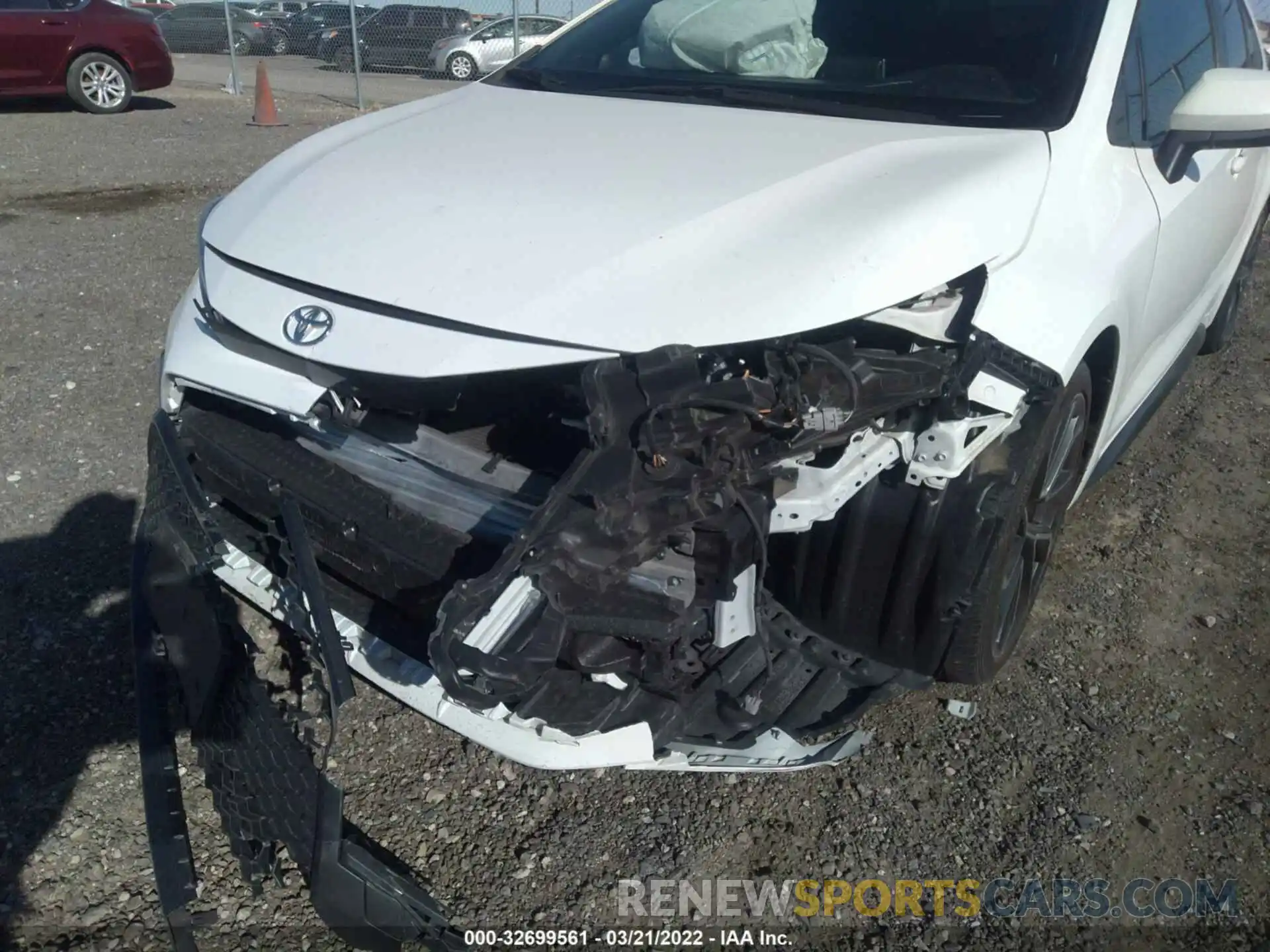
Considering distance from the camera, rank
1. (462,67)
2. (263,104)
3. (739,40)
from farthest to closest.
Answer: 1. (462,67)
2. (263,104)
3. (739,40)

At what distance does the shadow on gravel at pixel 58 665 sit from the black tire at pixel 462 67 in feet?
49.0

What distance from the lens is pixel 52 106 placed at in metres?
12.5

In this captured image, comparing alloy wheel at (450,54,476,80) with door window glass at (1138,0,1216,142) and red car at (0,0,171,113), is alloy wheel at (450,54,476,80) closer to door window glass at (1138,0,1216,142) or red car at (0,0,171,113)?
red car at (0,0,171,113)

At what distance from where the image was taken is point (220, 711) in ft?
6.59

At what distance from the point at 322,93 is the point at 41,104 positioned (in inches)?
149

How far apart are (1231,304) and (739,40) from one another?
290 cm

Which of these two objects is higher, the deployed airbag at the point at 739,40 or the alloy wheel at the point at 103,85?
the deployed airbag at the point at 739,40

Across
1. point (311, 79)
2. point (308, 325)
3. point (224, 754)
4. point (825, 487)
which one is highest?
point (308, 325)

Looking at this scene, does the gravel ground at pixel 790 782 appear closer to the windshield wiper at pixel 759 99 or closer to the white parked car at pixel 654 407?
the white parked car at pixel 654 407

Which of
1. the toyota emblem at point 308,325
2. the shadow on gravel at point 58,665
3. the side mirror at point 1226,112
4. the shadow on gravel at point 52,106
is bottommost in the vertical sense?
the shadow on gravel at point 52,106

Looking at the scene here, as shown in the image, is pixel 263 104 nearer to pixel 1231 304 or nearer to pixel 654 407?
pixel 1231 304

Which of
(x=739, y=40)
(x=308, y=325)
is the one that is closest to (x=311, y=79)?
(x=739, y=40)

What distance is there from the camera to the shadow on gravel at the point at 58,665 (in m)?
2.34

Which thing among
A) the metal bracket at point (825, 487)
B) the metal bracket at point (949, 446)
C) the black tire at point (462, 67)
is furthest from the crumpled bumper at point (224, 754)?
the black tire at point (462, 67)
